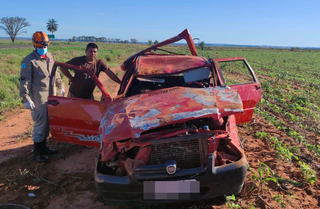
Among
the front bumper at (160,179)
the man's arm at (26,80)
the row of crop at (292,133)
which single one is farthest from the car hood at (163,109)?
the row of crop at (292,133)

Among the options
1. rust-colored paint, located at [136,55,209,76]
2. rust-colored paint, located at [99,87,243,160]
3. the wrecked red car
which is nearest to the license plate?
the wrecked red car

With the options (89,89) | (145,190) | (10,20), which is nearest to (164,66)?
(89,89)

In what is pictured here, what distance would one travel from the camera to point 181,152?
276 cm

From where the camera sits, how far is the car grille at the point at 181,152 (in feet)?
9.00

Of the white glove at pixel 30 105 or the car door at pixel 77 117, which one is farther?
the white glove at pixel 30 105

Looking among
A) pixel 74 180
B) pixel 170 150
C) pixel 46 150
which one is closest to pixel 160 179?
pixel 170 150

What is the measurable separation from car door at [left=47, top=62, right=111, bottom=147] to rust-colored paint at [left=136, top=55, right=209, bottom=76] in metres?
0.75

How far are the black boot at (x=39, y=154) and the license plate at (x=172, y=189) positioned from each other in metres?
2.67

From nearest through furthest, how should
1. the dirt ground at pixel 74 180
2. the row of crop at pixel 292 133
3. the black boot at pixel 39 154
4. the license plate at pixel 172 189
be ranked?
the license plate at pixel 172 189, the dirt ground at pixel 74 180, the black boot at pixel 39 154, the row of crop at pixel 292 133

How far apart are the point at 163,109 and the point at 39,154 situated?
112 inches

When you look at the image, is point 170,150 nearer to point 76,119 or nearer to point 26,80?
point 76,119

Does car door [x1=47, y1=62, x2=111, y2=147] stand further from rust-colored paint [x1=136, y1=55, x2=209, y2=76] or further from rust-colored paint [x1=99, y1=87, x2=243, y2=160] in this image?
rust-colored paint [x1=136, y1=55, x2=209, y2=76]

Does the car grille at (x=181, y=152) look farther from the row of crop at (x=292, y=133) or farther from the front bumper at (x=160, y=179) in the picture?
the row of crop at (x=292, y=133)

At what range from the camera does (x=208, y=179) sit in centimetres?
262
